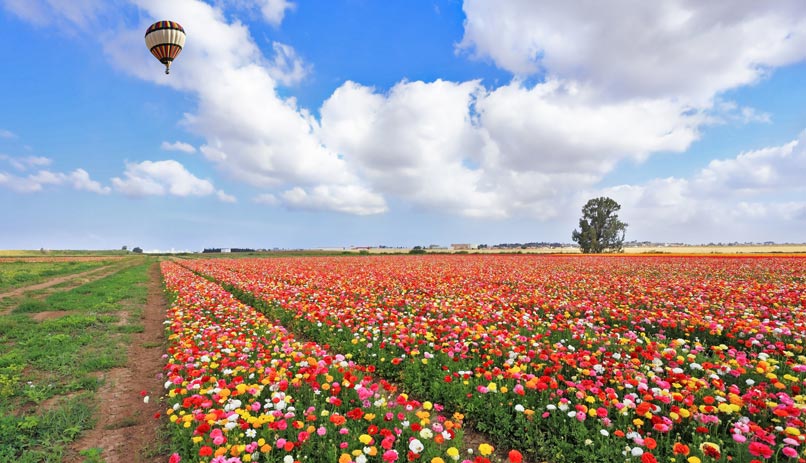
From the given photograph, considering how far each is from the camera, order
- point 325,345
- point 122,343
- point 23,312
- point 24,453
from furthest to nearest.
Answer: point 23,312, point 122,343, point 325,345, point 24,453

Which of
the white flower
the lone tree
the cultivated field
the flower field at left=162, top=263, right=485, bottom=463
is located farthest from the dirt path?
the lone tree

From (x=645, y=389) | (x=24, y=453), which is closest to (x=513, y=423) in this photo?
(x=645, y=389)

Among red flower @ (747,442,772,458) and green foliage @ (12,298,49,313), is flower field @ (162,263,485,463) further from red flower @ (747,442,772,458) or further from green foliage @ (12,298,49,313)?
green foliage @ (12,298,49,313)

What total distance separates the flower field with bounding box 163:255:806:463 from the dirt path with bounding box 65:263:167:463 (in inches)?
19.5

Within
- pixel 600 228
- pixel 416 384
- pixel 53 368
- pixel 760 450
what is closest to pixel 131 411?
pixel 53 368

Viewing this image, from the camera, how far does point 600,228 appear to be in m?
76.1

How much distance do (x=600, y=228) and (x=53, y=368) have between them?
3320 inches

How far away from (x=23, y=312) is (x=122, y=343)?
296 inches

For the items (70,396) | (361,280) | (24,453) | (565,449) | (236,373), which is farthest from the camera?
(361,280)

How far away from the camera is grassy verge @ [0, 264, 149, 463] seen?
4.72m

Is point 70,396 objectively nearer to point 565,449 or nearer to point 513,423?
point 513,423

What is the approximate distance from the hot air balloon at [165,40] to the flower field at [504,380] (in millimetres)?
17902

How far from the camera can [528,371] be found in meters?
5.58

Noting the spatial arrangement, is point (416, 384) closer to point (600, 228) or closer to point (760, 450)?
point (760, 450)
